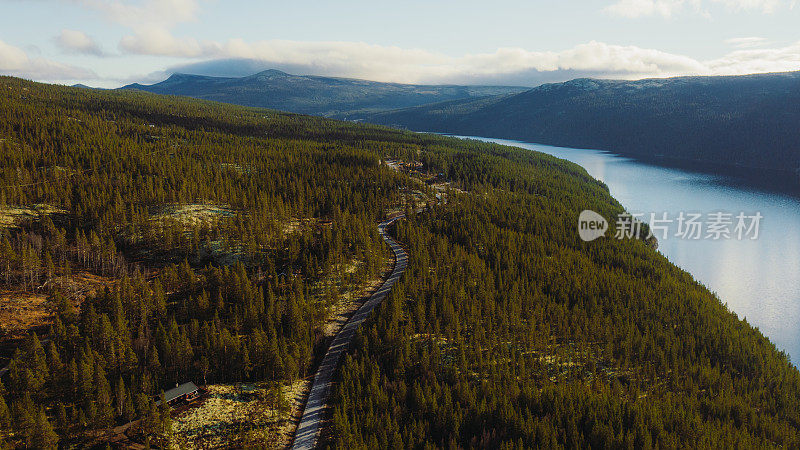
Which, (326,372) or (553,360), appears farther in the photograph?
(553,360)

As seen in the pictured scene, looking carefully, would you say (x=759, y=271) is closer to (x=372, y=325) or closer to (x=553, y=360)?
(x=553, y=360)

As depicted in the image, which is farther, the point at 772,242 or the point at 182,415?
the point at 772,242

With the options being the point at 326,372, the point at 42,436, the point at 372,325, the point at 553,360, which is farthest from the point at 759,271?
the point at 42,436

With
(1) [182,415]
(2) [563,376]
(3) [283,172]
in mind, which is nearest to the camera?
(1) [182,415]

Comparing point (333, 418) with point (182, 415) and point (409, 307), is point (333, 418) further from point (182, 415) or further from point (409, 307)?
point (409, 307)

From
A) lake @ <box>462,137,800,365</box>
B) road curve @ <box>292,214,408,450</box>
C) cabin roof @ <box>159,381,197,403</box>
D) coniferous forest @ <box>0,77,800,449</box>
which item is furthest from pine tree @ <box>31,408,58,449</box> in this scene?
lake @ <box>462,137,800,365</box>

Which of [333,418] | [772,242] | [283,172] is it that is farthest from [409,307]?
[772,242]
